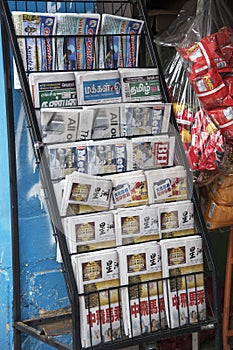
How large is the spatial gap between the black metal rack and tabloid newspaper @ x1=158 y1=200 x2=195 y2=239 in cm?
3

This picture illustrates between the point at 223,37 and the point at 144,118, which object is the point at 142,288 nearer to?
the point at 144,118

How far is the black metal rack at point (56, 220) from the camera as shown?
2299 mm

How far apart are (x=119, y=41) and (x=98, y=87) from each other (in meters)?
0.26

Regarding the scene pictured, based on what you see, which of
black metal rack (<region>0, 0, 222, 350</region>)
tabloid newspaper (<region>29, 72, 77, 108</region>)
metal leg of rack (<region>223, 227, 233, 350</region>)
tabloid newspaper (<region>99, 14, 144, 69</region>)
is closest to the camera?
black metal rack (<region>0, 0, 222, 350</region>)

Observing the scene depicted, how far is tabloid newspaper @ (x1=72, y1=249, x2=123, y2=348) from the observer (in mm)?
2303

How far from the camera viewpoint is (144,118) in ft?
8.30

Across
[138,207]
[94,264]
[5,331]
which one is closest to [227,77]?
[138,207]

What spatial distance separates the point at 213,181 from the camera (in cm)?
300

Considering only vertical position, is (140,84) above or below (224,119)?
above

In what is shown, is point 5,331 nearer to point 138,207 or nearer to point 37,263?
point 37,263

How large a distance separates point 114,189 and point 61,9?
0.84 meters

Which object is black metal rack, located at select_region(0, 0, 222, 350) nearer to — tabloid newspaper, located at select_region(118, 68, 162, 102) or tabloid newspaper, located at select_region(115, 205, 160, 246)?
tabloid newspaper, located at select_region(118, 68, 162, 102)

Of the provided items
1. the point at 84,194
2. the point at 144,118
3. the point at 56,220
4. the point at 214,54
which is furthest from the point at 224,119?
the point at 56,220

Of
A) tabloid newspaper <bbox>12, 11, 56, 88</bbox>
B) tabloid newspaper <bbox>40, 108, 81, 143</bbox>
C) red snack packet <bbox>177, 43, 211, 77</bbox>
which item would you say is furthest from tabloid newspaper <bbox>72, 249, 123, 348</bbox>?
red snack packet <bbox>177, 43, 211, 77</bbox>
